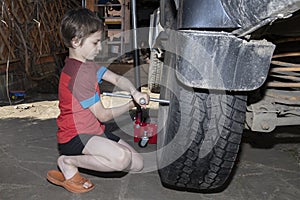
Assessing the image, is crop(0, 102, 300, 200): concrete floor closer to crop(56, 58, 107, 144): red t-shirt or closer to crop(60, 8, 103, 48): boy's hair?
crop(56, 58, 107, 144): red t-shirt

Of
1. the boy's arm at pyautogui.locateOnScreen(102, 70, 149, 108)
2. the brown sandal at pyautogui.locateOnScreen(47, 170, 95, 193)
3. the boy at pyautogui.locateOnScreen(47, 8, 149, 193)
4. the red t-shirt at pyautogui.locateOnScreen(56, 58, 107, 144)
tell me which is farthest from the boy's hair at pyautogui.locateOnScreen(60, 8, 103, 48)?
the brown sandal at pyautogui.locateOnScreen(47, 170, 95, 193)

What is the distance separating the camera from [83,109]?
1480mm

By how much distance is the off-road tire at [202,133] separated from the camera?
105cm

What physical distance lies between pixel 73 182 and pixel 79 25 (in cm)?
72

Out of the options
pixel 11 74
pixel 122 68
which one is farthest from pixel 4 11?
pixel 122 68

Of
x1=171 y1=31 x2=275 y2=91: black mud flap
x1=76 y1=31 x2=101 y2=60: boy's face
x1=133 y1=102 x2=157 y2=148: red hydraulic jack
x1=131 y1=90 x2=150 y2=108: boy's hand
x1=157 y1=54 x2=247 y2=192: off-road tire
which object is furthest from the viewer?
x1=133 y1=102 x2=157 y2=148: red hydraulic jack

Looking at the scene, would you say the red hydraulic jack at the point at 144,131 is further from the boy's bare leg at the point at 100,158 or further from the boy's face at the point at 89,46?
the boy's face at the point at 89,46

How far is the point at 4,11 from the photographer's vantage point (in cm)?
373

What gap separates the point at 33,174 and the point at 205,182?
0.95 meters

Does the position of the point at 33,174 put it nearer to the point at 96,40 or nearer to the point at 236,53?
the point at 96,40

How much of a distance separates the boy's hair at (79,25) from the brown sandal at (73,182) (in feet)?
2.05

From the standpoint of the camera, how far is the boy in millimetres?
1439

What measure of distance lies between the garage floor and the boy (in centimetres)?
12

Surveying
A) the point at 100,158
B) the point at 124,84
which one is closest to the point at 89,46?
the point at 124,84
